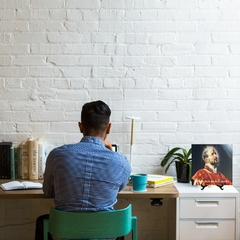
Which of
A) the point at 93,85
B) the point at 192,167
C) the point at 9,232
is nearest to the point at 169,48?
the point at 93,85

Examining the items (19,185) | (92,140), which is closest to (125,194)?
(92,140)

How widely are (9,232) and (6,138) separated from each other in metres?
0.71

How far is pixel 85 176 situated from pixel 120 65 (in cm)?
130

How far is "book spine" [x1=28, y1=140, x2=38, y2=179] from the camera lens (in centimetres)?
326

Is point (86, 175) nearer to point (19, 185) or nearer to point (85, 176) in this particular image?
point (85, 176)

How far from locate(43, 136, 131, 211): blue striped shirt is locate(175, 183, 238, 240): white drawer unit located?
0.75 meters

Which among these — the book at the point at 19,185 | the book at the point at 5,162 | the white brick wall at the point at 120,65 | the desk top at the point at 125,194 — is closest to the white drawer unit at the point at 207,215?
the desk top at the point at 125,194

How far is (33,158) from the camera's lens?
129 inches

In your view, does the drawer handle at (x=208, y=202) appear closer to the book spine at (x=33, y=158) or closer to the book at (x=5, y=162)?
the book spine at (x=33, y=158)

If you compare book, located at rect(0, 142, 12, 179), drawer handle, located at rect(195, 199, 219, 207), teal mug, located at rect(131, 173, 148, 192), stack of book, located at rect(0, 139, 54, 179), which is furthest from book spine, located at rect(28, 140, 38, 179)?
drawer handle, located at rect(195, 199, 219, 207)

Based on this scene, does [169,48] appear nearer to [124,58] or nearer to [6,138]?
[124,58]

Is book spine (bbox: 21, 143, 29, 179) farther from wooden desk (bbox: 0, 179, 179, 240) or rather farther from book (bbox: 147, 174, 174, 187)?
book (bbox: 147, 174, 174, 187)

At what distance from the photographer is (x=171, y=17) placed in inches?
135

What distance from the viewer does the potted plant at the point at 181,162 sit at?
3.29m
